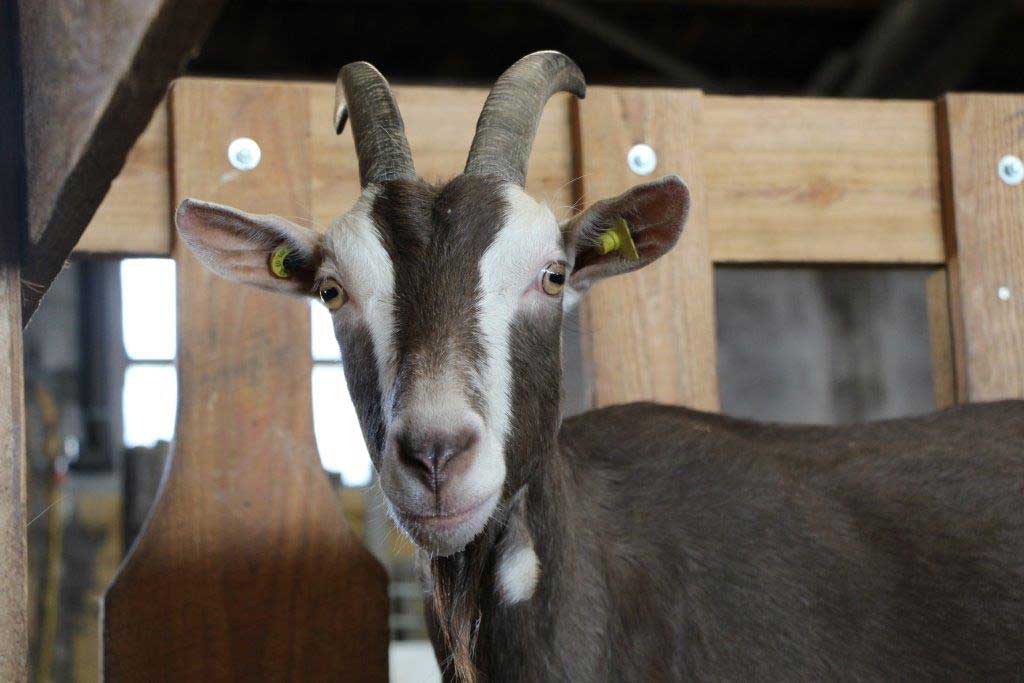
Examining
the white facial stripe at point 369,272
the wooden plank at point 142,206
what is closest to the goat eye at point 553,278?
the white facial stripe at point 369,272

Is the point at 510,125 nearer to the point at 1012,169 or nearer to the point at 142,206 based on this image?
the point at 142,206

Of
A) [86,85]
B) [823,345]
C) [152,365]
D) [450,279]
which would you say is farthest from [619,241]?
[152,365]

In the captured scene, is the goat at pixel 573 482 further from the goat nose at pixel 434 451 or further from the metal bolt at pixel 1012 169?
the metal bolt at pixel 1012 169

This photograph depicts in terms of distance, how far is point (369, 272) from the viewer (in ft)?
8.04

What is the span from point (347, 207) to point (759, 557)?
52.3 inches

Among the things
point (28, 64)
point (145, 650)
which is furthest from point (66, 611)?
point (28, 64)

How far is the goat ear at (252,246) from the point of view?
2.65 m

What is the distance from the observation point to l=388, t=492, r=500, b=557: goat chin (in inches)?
84.7

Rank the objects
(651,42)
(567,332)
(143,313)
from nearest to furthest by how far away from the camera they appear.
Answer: (567,332) < (651,42) < (143,313)

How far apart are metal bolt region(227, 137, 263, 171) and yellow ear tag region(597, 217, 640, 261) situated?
943mm

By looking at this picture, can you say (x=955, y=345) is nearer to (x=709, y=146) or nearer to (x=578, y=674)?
(x=709, y=146)

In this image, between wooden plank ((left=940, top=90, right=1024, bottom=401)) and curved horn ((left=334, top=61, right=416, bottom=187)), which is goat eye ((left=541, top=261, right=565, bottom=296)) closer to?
curved horn ((left=334, top=61, right=416, bottom=187))

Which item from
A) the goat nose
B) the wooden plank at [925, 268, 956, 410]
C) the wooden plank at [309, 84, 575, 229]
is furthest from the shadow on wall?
the goat nose

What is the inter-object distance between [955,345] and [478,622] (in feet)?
5.59
